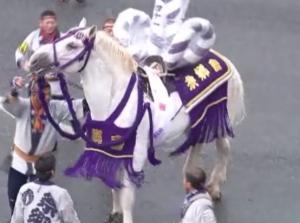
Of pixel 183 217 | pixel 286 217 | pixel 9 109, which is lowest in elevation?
pixel 286 217

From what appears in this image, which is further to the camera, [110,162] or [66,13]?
[66,13]

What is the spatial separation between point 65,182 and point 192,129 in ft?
5.03

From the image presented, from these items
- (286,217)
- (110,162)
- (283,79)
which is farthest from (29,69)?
(283,79)

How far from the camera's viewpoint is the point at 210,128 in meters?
10.9

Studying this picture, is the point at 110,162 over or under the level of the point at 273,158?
over

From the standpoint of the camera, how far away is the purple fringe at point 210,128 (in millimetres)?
10742

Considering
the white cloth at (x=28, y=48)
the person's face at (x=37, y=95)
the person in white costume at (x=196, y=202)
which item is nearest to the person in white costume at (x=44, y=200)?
the person's face at (x=37, y=95)

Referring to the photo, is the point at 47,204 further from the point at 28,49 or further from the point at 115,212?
the point at 28,49

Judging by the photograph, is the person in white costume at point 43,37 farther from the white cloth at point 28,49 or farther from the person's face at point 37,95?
the person's face at point 37,95

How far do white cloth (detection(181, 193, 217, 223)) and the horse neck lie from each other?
135 cm

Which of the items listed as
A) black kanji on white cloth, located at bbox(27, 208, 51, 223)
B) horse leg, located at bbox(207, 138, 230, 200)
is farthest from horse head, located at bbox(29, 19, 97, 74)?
horse leg, located at bbox(207, 138, 230, 200)

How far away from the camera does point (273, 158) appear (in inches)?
477

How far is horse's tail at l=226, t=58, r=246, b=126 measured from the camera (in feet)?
36.2

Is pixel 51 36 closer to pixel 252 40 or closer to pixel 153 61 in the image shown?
pixel 153 61
